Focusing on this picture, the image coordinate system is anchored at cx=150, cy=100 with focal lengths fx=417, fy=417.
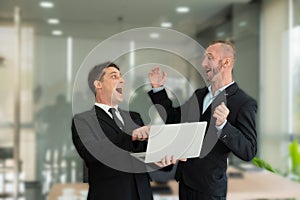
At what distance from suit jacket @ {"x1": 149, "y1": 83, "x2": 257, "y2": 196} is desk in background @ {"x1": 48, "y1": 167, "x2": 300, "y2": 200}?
97 centimetres

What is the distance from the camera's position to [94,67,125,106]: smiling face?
4.70ft

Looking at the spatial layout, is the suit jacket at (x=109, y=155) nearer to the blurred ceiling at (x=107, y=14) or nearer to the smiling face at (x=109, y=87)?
the smiling face at (x=109, y=87)

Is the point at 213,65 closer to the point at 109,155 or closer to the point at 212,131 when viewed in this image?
the point at 212,131

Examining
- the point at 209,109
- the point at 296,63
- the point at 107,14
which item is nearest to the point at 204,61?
the point at 209,109

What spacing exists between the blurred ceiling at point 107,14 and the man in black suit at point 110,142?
64.8 inches

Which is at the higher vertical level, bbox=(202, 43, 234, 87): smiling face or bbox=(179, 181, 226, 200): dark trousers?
bbox=(202, 43, 234, 87): smiling face

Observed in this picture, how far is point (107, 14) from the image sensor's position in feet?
10.7

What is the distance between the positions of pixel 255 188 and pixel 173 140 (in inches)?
63.9

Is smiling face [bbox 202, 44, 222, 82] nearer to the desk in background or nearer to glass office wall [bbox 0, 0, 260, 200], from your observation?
the desk in background

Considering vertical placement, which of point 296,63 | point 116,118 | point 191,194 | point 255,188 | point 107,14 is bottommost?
point 255,188


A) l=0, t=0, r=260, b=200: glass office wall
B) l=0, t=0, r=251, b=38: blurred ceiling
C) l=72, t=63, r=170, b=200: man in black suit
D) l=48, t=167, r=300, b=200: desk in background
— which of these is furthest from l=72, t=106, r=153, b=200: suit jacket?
l=0, t=0, r=260, b=200: glass office wall

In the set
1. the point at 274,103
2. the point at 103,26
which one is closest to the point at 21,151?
the point at 103,26

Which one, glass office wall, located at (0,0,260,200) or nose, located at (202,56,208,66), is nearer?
nose, located at (202,56,208,66)

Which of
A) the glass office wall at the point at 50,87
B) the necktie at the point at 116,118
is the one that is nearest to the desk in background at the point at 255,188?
the glass office wall at the point at 50,87
